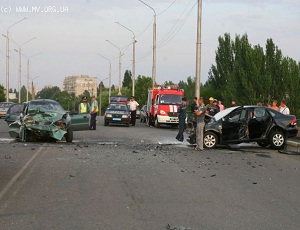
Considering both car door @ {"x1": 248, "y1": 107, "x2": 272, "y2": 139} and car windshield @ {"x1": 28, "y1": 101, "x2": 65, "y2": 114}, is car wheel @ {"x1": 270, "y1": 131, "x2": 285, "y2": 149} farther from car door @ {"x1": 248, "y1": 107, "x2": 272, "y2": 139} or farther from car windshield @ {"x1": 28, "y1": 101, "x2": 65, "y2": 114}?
car windshield @ {"x1": 28, "y1": 101, "x2": 65, "y2": 114}

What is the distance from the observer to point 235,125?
720 inches

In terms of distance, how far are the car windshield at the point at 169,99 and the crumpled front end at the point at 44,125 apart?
1549cm

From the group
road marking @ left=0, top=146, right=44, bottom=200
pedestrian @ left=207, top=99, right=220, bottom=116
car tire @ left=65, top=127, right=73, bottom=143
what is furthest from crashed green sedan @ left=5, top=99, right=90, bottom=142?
pedestrian @ left=207, top=99, right=220, bottom=116

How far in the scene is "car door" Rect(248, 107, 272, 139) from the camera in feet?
59.9

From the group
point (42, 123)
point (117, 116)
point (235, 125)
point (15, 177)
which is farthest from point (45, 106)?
point (117, 116)

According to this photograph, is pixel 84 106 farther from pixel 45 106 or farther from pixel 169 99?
pixel 169 99

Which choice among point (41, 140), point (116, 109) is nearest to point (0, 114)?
point (116, 109)

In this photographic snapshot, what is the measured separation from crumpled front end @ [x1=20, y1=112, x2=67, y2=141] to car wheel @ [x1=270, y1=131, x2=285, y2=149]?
7.22 m

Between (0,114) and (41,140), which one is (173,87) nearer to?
(41,140)

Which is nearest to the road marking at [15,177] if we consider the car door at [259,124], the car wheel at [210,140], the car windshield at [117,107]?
the car wheel at [210,140]

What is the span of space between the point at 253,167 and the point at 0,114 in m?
42.0

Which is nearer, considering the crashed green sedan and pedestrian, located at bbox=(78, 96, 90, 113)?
the crashed green sedan

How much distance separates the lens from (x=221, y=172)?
12.1 metres

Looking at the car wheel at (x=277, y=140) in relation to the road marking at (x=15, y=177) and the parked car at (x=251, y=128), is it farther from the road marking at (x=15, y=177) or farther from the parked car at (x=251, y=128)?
the road marking at (x=15, y=177)
